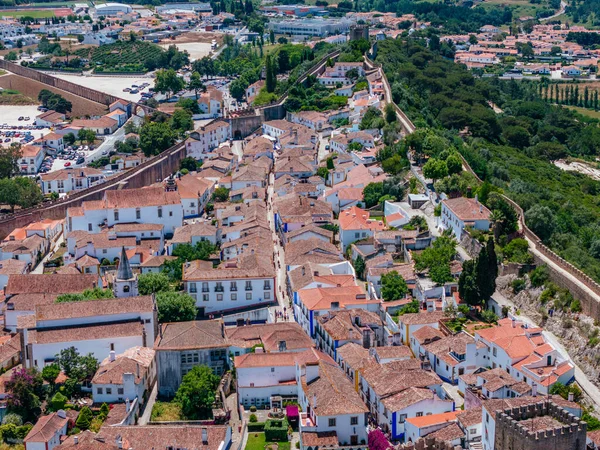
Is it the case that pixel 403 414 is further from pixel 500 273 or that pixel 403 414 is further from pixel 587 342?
pixel 500 273

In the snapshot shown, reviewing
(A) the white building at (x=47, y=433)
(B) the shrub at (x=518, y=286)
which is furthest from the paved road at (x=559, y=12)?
(A) the white building at (x=47, y=433)

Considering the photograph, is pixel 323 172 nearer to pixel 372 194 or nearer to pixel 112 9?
pixel 372 194

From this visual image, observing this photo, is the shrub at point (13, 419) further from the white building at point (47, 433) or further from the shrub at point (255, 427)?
the shrub at point (255, 427)

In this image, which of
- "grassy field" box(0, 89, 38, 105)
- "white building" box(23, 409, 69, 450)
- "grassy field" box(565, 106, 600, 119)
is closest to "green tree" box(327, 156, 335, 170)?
"white building" box(23, 409, 69, 450)

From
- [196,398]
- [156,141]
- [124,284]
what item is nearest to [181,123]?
[156,141]

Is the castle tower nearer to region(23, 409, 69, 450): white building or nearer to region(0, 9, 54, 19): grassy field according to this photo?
region(23, 409, 69, 450): white building
